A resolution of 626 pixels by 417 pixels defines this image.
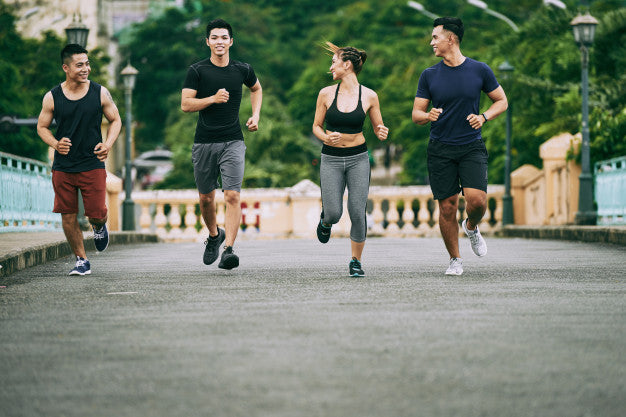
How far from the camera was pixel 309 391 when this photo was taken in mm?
4680

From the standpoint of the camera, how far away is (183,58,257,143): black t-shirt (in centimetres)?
1034

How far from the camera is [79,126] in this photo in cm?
993

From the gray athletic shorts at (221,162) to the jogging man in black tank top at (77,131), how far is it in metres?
0.75

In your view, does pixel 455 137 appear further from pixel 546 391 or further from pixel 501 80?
pixel 501 80

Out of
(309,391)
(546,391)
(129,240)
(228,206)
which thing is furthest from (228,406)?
(129,240)

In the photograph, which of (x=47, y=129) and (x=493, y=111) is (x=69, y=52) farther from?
(x=493, y=111)

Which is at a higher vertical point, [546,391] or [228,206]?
[228,206]

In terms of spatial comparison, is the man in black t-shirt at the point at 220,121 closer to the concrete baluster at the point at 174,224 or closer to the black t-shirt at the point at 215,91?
the black t-shirt at the point at 215,91

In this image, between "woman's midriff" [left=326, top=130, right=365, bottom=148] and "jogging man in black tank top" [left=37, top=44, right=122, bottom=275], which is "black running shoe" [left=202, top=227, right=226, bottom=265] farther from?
"woman's midriff" [left=326, top=130, right=365, bottom=148]

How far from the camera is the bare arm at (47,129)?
9797 millimetres

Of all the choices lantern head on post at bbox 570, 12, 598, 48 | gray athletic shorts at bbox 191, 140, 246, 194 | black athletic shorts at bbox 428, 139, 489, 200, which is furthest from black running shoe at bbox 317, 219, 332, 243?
lantern head on post at bbox 570, 12, 598, 48

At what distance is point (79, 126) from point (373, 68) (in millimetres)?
37839

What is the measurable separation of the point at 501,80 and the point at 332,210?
17.8 meters

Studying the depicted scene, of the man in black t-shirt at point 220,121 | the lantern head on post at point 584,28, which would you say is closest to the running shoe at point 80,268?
Result: the man in black t-shirt at point 220,121
